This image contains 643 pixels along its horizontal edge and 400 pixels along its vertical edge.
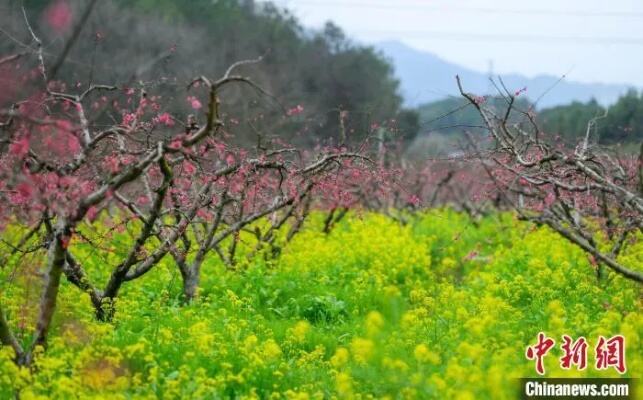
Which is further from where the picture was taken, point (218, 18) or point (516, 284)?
point (218, 18)

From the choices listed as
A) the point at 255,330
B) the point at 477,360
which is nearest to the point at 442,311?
the point at 255,330

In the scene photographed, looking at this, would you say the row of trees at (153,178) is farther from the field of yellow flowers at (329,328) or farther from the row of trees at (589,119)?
the row of trees at (589,119)

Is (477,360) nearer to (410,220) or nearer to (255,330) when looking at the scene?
(255,330)

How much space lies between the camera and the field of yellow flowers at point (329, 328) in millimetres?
6137

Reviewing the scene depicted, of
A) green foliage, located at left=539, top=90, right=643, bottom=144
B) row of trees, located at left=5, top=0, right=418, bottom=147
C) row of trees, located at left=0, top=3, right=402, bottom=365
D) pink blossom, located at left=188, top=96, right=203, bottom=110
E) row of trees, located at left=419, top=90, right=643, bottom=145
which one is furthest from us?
row of trees, located at left=5, top=0, right=418, bottom=147

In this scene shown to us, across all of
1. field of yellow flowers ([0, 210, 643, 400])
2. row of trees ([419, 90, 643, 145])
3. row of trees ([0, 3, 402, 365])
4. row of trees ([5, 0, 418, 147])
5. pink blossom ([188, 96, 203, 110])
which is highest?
row of trees ([5, 0, 418, 147])

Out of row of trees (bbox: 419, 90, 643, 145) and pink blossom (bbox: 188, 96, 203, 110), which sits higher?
row of trees (bbox: 419, 90, 643, 145)

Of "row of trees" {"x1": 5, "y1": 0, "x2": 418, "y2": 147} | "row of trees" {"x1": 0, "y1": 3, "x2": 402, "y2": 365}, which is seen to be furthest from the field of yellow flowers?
"row of trees" {"x1": 5, "y1": 0, "x2": 418, "y2": 147}

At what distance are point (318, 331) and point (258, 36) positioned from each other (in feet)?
136

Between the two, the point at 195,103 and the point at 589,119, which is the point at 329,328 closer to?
the point at 195,103

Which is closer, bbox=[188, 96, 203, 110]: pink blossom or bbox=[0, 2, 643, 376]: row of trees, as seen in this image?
bbox=[0, 2, 643, 376]: row of trees

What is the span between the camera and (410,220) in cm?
2094

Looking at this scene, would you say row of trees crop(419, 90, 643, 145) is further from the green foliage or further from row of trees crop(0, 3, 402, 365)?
row of trees crop(0, 3, 402, 365)

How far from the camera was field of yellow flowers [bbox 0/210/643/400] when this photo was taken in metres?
6.14
